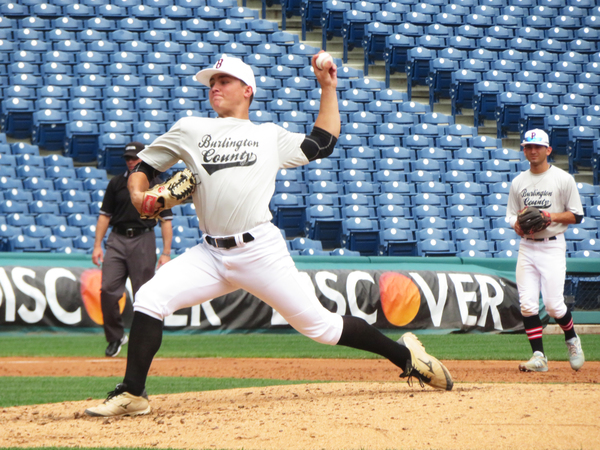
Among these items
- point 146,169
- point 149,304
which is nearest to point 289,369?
point 149,304

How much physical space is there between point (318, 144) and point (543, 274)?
120 inches

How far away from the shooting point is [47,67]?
14844 mm

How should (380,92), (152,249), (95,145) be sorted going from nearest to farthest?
1. (152,249)
2. (95,145)
3. (380,92)

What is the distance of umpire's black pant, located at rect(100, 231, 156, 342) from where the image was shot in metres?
7.45

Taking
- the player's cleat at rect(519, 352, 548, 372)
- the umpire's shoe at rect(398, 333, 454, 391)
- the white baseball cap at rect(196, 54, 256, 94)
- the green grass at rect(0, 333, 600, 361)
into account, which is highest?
the white baseball cap at rect(196, 54, 256, 94)

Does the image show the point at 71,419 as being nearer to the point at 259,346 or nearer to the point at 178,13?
the point at 259,346

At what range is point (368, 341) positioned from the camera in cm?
439

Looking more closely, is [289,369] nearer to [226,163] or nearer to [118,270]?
[118,270]

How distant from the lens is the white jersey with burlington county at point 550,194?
21.1 ft

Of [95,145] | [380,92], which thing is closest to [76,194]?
[95,145]

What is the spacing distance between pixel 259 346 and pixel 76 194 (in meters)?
5.48

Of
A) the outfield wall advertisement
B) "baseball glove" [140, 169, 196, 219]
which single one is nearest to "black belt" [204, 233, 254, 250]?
"baseball glove" [140, 169, 196, 219]

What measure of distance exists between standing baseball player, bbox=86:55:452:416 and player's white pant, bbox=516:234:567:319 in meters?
2.89

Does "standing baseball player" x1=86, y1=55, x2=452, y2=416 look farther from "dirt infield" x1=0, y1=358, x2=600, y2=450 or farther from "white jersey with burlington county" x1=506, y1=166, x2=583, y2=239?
"white jersey with burlington county" x1=506, y1=166, x2=583, y2=239
